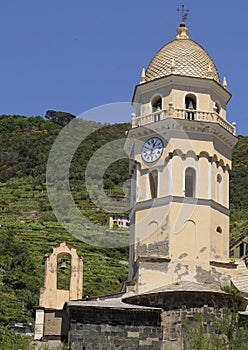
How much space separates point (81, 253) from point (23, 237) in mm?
9734

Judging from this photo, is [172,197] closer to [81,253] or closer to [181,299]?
[181,299]

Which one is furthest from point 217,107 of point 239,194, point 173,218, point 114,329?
point 239,194

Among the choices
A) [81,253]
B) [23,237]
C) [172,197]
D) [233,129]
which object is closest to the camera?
[172,197]

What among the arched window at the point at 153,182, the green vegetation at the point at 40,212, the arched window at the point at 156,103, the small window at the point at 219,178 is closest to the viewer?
the arched window at the point at 153,182

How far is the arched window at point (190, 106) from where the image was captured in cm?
3488

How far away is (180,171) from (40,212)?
7091 centimetres

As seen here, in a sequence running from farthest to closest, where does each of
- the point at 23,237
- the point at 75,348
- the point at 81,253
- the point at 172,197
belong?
1. the point at 23,237
2. the point at 81,253
3. the point at 172,197
4. the point at 75,348

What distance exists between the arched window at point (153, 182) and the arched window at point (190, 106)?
2.74 m

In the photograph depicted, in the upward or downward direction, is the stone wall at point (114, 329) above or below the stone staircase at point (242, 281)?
below

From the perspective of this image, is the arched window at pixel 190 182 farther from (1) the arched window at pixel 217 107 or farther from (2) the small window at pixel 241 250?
(2) the small window at pixel 241 250

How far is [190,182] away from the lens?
117 feet

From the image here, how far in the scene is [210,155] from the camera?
34.7 meters

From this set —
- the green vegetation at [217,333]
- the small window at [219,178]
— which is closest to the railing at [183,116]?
the small window at [219,178]

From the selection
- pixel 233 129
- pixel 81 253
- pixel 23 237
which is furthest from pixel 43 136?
pixel 233 129
